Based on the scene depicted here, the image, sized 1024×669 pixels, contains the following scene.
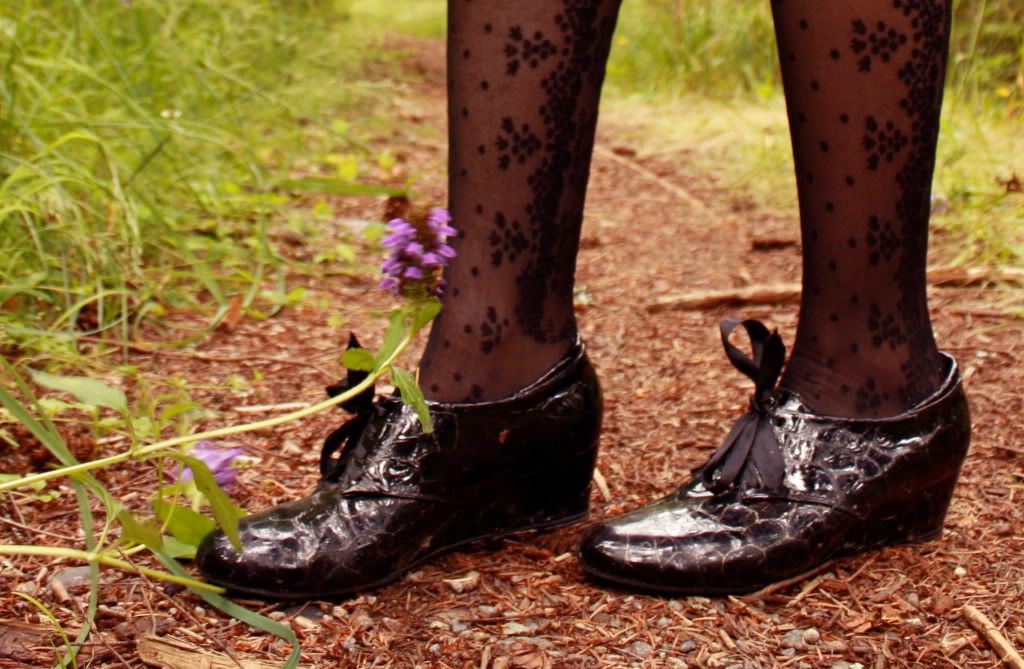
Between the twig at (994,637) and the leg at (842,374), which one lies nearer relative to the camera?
the twig at (994,637)

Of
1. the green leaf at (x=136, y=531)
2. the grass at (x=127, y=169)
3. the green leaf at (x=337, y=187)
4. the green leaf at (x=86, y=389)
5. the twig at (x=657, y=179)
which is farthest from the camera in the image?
the twig at (x=657, y=179)

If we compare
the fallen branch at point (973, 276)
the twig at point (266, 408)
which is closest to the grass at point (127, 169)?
the twig at point (266, 408)

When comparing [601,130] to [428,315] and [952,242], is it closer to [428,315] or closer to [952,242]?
[952,242]

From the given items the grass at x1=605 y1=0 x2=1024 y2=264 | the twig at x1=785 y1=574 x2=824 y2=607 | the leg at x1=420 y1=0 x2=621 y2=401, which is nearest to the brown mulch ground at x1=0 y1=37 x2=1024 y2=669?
the twig at x1=785 y1=574 x2=824 y2=607

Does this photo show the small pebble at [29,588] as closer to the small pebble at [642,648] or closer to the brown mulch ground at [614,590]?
the brown mulch ground at [614,590]

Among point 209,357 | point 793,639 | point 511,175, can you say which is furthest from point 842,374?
point 209,357

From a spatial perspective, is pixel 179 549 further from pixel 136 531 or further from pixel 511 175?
pixel 511 175

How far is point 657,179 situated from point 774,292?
1297 mm

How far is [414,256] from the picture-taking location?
1046 millimetres

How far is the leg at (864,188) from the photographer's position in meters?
1.12

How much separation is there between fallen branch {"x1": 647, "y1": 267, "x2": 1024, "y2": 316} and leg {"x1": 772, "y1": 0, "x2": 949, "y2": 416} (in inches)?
41.4

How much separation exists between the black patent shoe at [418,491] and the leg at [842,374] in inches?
4.9

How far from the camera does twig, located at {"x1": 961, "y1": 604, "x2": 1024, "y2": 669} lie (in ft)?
3.33

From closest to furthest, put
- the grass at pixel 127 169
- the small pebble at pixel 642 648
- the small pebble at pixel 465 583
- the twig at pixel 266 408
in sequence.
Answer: the small pebble at pixel 642 648 → the small pebble at pixel 465 583 → the twig at pixel 266 408 → the grass at pixel 127 169
